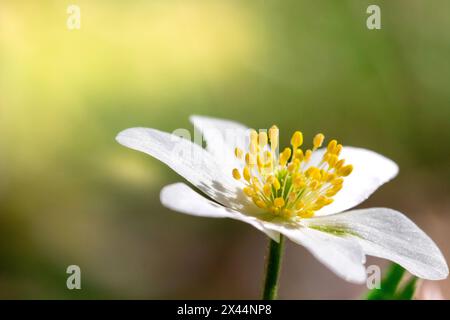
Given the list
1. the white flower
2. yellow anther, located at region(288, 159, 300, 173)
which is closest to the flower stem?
the white flower

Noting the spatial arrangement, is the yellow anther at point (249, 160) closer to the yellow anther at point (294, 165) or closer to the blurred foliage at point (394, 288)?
the yellow anther at point (294, 165)

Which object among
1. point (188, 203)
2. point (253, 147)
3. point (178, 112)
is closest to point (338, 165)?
point (253, 147)

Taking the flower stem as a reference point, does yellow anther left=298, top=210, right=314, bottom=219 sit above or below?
above

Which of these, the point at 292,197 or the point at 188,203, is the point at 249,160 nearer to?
the point at 292,197

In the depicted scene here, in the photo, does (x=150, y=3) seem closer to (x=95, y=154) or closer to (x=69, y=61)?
(x=69, y=61)

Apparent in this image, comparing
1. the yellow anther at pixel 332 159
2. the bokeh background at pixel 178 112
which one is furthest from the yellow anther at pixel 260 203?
the bokeh background at pixel 178 112

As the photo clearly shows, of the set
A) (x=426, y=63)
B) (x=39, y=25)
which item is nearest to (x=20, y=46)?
(x=39, y=25)

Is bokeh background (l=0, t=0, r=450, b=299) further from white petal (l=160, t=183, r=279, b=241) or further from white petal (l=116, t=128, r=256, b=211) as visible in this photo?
white petal (l=160, t=183, r=279, b=241)
